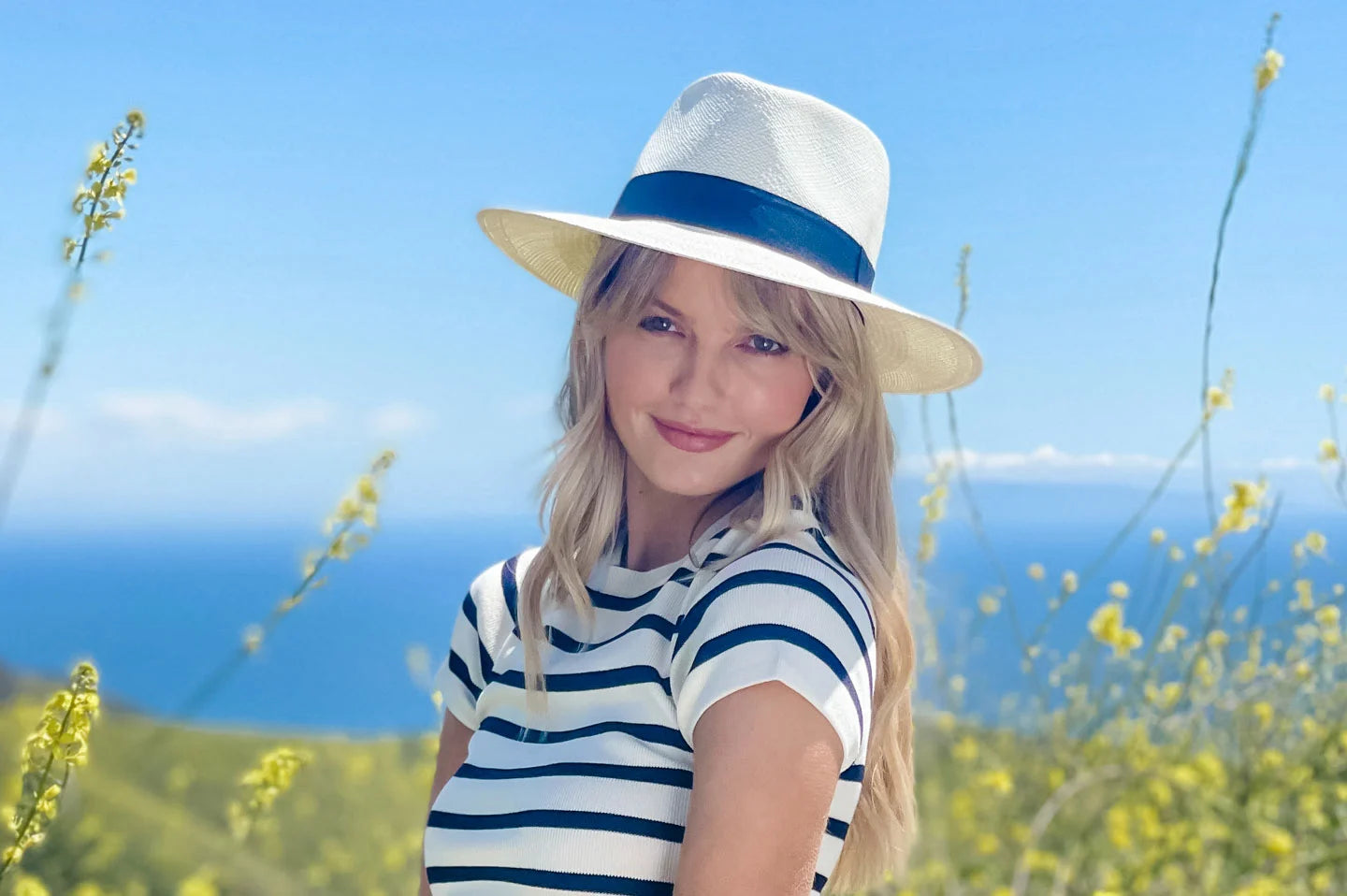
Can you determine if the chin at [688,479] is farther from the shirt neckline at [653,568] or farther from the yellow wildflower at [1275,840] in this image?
the yellow wildflower at [1275,840]

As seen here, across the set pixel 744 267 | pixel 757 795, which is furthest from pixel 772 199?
pixel 757 795

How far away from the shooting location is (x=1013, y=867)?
306 cm

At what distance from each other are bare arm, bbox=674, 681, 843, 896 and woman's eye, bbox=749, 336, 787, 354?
43 cm

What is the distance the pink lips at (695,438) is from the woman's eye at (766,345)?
A: 0.34 feet

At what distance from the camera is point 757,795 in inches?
41.9

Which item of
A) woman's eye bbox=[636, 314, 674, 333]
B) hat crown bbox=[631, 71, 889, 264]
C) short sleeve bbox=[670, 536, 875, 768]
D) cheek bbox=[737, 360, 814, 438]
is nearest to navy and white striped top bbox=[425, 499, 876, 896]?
short sleeve bbox=[670, 536, 875, 768]

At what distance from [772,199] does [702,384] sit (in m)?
0.23

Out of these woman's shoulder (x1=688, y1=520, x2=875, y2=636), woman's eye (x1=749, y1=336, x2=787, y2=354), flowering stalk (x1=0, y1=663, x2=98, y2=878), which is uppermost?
woman's eye (x1=749, y1=336, x2=787, y2=354)

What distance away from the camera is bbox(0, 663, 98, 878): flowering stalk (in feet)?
4.00

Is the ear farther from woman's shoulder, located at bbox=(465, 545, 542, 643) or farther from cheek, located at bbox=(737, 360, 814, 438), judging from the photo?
woman's shoulder, located at bbox=(465, 545, 542, 643)

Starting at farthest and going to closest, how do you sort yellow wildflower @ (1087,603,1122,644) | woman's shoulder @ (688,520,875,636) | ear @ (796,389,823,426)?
1. yellow wildflower @ (1087,603,1122,644)
2. ear @ (796,389,823,426)
3. woman's shoulder @ (688,520,875,636)

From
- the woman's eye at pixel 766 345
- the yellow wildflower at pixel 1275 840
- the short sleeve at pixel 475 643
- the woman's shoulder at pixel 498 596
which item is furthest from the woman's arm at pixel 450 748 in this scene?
the yellow wildflower at pixel 1275 840

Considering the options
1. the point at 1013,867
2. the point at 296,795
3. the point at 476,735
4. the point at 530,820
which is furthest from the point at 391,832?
the point at 530,820

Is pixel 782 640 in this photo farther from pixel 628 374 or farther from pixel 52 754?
pixel 52 754
